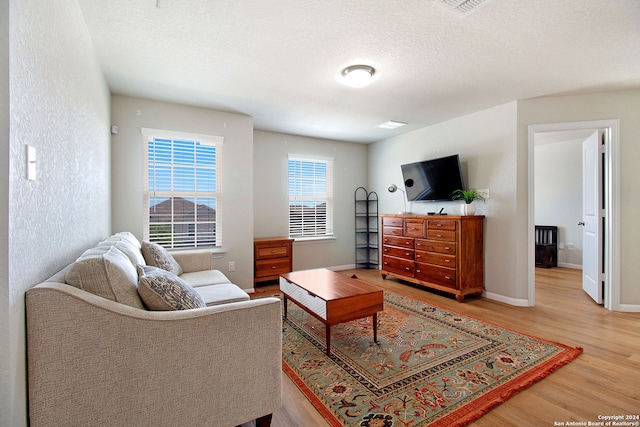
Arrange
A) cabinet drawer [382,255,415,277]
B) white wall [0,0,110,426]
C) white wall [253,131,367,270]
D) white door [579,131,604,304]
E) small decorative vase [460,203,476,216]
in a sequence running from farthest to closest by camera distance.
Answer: white wall [253,131,367,270]
cabinet drawer [382,255,415,277]
small decorative vase [460,203,476,216]
white door [579,131,604,304]
white wall [0,0,110,426]

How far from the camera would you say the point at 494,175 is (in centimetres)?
385

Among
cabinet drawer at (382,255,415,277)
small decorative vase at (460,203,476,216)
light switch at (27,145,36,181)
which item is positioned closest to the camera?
light switch at (27,145,36,181)

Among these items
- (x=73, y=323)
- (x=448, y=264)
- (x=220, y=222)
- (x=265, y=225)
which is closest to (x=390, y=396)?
Result: (x=73, y=323)

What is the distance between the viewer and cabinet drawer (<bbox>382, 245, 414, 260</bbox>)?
174 inches

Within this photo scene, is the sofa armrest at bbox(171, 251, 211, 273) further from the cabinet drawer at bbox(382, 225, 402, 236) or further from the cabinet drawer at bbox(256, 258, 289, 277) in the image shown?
the cabinet drawer at bbox(382, 225, 402, 236)

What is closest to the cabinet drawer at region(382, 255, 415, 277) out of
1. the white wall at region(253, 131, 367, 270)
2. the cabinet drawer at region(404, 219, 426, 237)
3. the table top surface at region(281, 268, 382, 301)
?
the cabinet drawer at region(404, 219, 426, 237)

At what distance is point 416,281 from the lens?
169 inches

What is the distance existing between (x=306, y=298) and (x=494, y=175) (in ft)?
9.86

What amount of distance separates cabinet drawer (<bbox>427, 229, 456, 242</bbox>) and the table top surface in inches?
64.2

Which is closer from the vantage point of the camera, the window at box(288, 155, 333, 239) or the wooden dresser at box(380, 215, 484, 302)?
the wooden dresser at box(380, 215, 484, 302)

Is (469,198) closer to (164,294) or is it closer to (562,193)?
(562,193)

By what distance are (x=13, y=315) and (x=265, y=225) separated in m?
4.02

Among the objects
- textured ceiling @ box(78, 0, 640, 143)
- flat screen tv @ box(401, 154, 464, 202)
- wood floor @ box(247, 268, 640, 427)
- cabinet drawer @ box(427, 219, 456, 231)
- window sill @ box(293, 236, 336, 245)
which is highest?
textured ceiling @ box(78, 0, 640, 143)

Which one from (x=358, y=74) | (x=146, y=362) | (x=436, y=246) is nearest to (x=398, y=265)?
(x=436, y=246)
